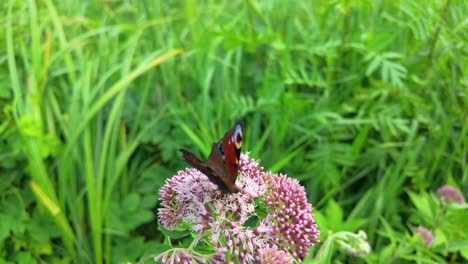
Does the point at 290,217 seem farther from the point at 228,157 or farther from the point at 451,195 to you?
the point at 451,195

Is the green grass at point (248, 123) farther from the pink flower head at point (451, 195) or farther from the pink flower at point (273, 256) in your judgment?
the pink flower at point (273, 256)

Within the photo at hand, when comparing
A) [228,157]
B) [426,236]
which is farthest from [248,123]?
[228,157]

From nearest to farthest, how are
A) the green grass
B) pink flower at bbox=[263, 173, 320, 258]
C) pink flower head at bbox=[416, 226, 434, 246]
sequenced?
pink flower at bbox=[263, 173, 320, 258], pink flower head at bbox=[416, 226, 434, 246], the green grass

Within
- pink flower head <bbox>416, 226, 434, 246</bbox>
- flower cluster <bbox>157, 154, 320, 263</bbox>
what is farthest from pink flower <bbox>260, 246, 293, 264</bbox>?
pink flower head <bbox>416, 226, 434, 246</bbox>

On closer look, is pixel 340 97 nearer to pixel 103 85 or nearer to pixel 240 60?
pixel 240 60

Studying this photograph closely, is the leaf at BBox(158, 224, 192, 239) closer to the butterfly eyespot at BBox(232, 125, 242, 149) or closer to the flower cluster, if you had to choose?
the flower cluster
